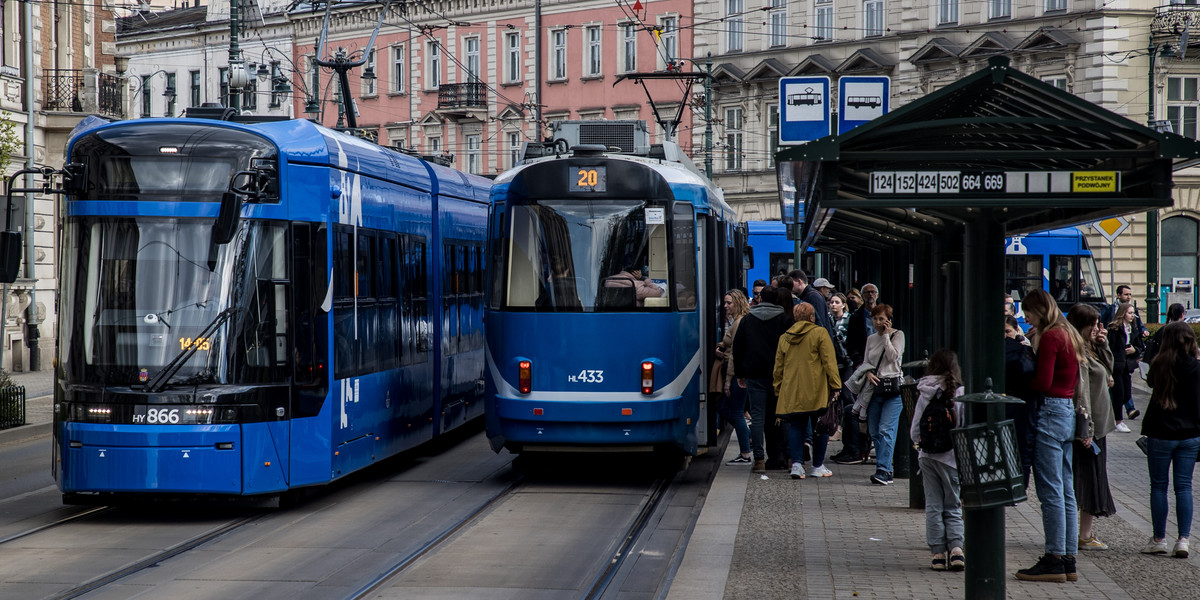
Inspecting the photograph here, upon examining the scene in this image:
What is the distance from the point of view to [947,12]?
142 ft

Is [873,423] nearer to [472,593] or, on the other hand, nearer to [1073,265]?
[472,593]

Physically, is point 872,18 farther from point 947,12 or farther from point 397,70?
point 397,70

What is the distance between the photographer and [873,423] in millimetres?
13023

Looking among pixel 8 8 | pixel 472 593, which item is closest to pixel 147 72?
pixel 8 8

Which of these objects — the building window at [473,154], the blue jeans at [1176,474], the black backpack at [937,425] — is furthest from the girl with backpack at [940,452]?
the building window at [473,154]

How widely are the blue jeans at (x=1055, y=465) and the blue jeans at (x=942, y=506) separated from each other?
50 cm

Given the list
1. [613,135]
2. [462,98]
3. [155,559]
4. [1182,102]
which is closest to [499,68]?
[462,98]

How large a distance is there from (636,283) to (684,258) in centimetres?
51

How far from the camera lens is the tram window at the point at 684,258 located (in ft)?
42.4

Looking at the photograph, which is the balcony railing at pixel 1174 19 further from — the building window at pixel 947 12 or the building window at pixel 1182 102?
the building window at pixel 947 12

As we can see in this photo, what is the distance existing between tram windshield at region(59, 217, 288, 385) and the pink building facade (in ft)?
126

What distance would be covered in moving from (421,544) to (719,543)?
2.12m

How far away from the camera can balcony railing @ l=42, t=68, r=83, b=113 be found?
30.0 meters

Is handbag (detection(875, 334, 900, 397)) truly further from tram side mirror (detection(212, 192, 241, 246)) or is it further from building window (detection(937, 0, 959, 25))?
building window (detection(937, 0, 959, 25))
